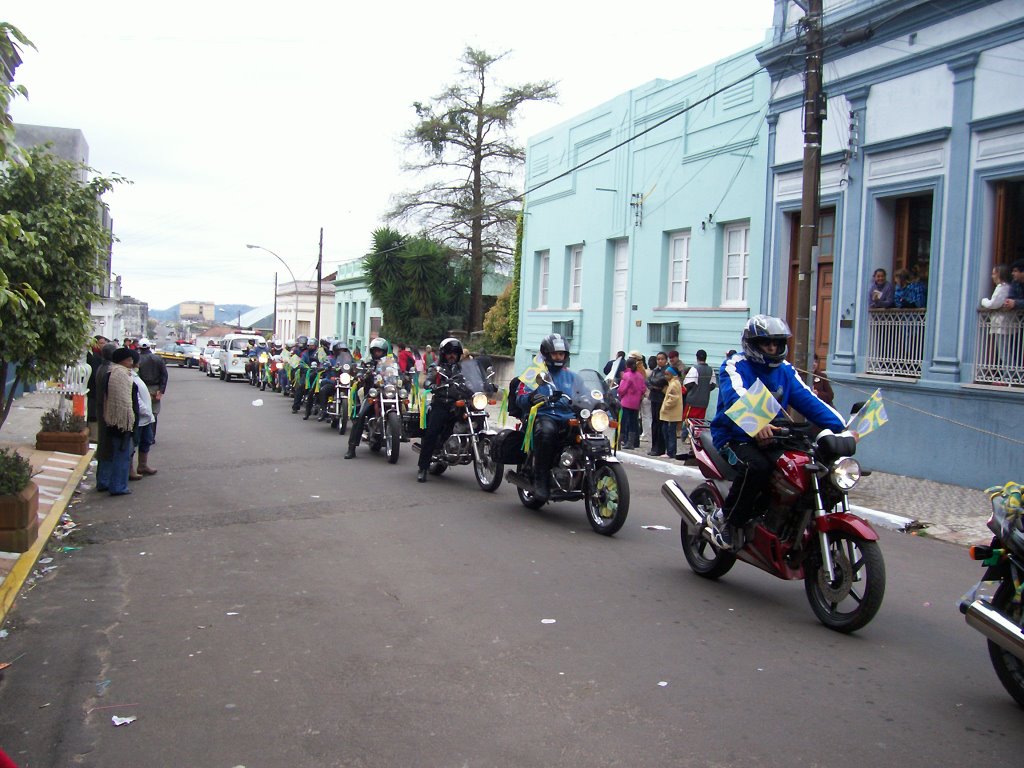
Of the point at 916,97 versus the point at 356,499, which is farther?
the point at 916,97

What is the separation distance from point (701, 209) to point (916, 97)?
18.7ft

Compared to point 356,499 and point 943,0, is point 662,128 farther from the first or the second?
point 356,499

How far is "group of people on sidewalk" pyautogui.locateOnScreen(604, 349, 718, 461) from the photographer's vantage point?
15.7 m

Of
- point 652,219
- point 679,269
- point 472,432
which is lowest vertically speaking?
point 472,432

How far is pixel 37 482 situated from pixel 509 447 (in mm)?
5595

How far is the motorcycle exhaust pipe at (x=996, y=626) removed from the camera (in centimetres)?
445

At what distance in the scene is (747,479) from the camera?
646cm

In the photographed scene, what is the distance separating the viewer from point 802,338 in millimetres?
13031

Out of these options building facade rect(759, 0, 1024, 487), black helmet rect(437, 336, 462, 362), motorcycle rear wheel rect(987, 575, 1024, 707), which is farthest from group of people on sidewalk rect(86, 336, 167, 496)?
building facade rect(759, 0, 1024, 487)

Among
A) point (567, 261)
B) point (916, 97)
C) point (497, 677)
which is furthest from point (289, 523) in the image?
point (567, 261)

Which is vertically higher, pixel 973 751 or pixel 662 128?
pixel 662 128

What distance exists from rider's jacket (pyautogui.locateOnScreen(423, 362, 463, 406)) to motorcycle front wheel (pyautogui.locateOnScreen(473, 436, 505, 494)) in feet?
2.21

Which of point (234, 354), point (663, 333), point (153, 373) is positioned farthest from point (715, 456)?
point (234, 354)

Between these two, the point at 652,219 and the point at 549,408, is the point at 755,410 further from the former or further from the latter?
the point at 652,219
